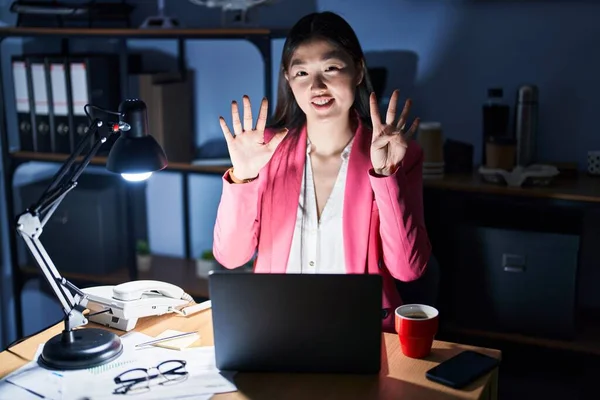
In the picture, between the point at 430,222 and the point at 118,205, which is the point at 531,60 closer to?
the point at 430,222

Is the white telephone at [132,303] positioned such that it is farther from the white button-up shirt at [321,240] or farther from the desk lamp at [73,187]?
the white button-up shirt at [321,240]

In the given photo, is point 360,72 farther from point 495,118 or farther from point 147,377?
point 147,377

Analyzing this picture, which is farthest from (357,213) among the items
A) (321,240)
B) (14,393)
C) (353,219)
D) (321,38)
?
(14,393)

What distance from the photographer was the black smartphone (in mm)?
1464

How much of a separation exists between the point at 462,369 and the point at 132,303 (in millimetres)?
740

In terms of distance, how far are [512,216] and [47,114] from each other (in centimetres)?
175

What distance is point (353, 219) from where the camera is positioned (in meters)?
2.03

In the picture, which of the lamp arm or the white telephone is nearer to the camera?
the lamp arm

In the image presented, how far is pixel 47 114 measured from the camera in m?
2.95

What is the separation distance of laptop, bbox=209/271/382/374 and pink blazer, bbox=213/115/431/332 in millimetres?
456

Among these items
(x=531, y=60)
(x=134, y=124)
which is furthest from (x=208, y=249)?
(x=134, y=124)

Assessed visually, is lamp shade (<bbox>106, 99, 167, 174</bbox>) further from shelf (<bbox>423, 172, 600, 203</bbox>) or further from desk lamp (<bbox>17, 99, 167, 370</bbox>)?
shelf (<bbox>423, 172, 600, 203</bbox>)

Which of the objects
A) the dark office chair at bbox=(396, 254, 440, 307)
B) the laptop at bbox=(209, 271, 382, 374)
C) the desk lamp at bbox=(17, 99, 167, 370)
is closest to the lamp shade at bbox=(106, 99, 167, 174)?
the desk lamp at bbox=(17, 99, 167, 370)

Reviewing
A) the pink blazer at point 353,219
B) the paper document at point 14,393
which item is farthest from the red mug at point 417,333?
the paper document at point 14,393
